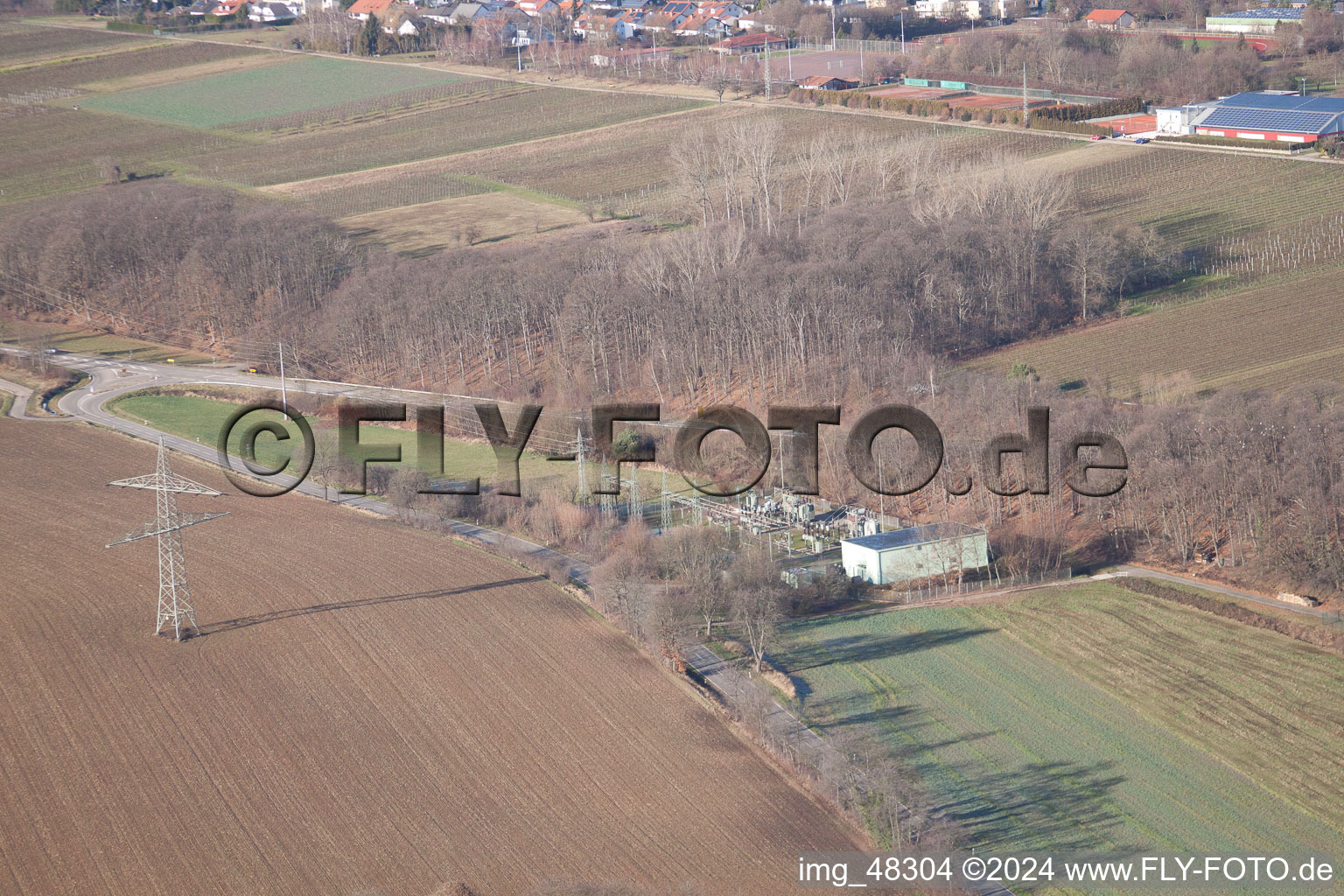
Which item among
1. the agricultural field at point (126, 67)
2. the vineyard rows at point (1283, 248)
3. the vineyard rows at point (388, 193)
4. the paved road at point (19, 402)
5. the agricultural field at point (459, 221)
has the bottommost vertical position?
the paved road at point (19, 402)

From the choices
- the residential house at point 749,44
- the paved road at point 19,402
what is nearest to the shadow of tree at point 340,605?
the paved road at point 19,402

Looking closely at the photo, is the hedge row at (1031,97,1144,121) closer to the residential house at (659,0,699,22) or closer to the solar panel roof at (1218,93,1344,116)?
the solar panel roof at (1218,93,1344,116)

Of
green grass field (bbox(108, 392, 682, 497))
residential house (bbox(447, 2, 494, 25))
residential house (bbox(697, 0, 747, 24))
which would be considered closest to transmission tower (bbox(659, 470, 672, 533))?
green grass field (bbox(108, 392, 682, 497))

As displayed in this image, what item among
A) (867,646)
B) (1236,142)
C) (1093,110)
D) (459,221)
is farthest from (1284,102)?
(867,646)

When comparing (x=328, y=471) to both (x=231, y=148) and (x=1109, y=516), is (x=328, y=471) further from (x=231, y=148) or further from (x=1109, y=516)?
(x=231, y=148)

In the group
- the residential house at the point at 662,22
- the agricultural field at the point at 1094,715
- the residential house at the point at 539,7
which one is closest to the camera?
the agricultural field at the point at 1094,715

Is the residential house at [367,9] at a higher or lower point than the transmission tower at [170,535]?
higher

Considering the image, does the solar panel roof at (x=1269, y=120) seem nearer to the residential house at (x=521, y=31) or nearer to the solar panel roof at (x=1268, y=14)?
the solar panel roof at (x=1268, y=14)

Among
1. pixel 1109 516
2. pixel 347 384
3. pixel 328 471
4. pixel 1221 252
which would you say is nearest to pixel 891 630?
pixel 1109 516
